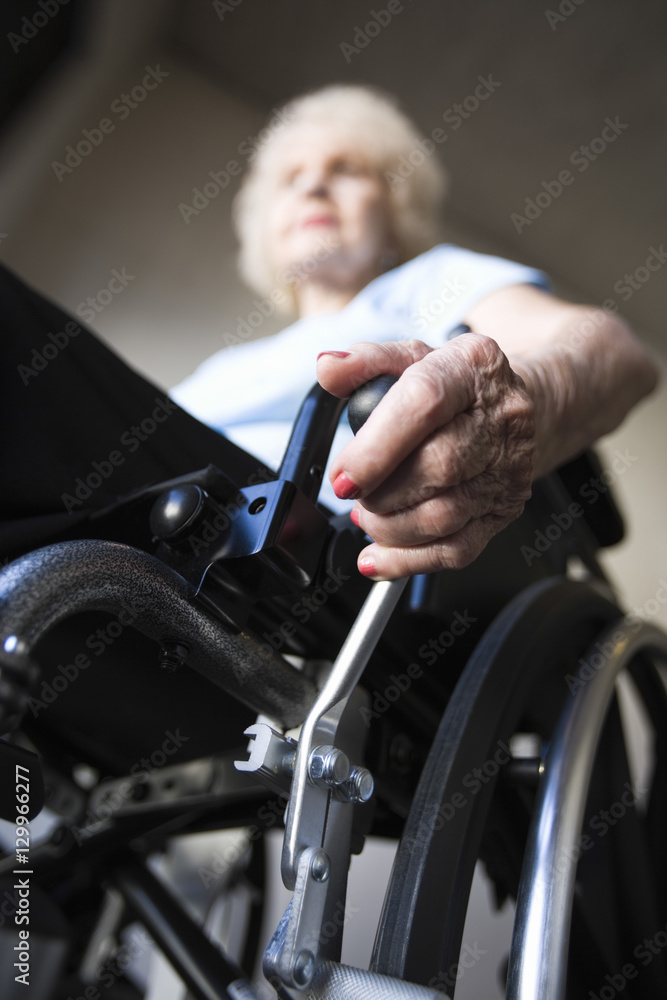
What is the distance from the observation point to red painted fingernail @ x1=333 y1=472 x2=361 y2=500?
0.30 m

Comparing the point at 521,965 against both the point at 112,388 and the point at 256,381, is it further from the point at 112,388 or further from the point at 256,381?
the point at 256,381

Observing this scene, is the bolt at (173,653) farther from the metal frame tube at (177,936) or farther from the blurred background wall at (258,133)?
the blurred background wall at (258,133)

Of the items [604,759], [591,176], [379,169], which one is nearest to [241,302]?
[379,169]

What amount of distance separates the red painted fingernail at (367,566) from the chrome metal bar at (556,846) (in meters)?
0.19

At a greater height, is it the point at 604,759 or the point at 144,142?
the point at 144,142

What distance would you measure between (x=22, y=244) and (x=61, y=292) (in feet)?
0.58

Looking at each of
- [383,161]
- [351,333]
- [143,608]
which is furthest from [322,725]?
[383,161]

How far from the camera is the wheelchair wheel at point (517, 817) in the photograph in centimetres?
32

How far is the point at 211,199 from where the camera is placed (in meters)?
2.16

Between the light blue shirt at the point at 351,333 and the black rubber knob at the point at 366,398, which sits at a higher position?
the light blue shirt at the point at 351,333

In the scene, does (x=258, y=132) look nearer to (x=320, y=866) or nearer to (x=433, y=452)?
(x=433, y=452)

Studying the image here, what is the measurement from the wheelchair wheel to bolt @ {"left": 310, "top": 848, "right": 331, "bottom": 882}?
0.07 metres

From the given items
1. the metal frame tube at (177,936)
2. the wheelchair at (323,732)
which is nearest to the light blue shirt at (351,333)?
the wheelchair at (323,732)

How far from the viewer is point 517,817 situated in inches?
20.3
